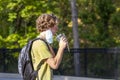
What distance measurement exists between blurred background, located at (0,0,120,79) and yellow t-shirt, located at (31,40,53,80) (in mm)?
9476

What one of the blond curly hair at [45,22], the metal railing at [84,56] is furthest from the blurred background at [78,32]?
the blond curly hair at [45,22]

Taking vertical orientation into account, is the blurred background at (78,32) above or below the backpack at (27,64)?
below

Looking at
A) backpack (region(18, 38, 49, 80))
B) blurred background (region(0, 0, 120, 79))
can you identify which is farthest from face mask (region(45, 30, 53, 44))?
blurred background (region(0, 0, 120, 79))

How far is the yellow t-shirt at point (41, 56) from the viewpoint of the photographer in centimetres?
406

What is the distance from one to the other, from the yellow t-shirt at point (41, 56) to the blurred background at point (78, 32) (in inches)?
373

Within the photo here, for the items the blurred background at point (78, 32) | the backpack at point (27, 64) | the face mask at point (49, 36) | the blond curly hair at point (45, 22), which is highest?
the blond curly hair at point (45, 22)

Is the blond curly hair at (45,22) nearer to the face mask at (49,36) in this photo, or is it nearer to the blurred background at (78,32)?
the face mask at (49,36)

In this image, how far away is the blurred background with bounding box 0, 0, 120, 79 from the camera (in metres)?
14.5

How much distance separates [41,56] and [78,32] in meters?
18.4

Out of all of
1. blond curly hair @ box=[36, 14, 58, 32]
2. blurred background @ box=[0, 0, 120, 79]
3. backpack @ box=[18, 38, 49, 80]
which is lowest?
blurred background @ box=[0, 0, 120, 79]

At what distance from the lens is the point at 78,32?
883 inches

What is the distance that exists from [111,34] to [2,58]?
5928 millimetres

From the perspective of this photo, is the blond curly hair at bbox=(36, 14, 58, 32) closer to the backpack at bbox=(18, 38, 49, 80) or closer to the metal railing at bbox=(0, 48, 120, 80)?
the backpack at bbox=(18, 38, 49, 80)

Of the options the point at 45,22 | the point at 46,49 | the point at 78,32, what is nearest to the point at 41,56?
the point at 46,49
